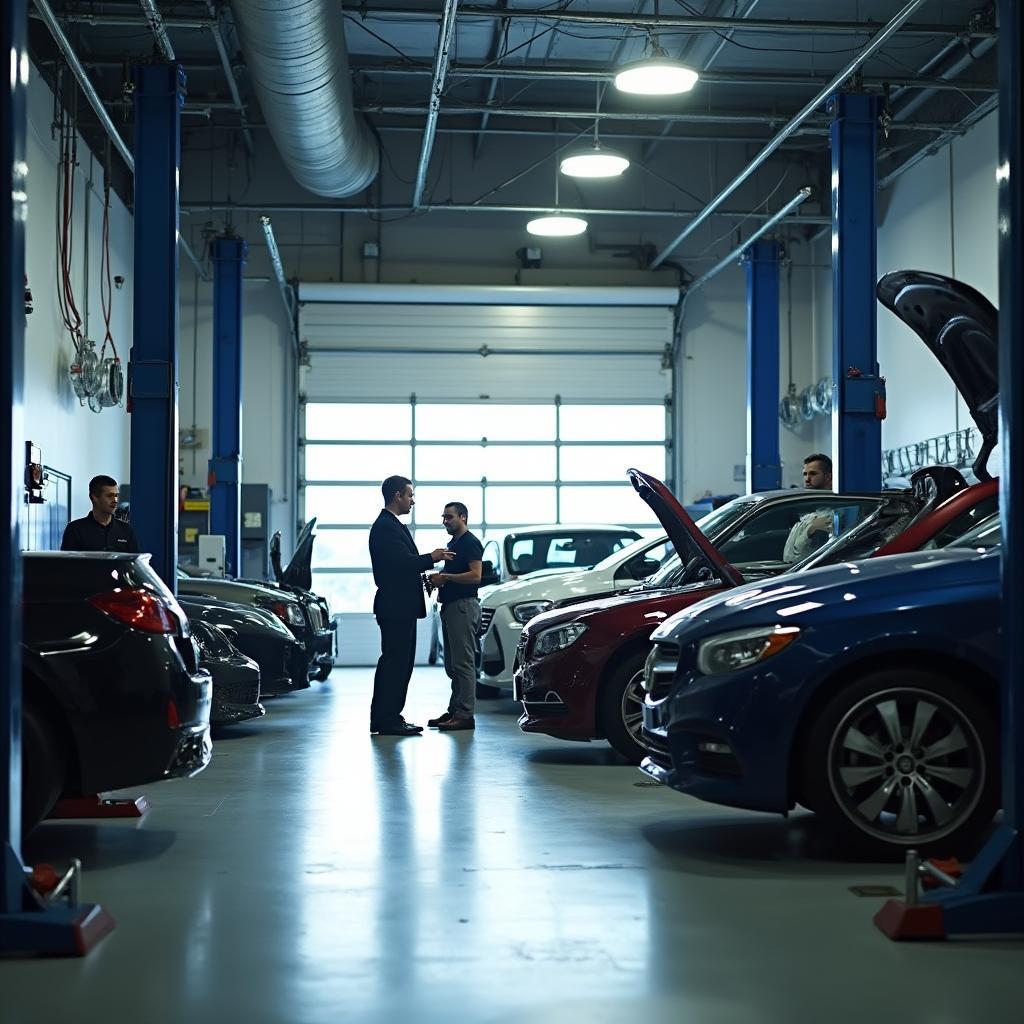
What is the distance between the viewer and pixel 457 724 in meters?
11.5

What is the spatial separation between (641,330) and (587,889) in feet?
63.0

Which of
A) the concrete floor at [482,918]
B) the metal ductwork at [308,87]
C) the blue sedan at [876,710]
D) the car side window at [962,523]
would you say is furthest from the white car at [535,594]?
the blue sedan at [876,710]

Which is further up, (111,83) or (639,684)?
(111,83)

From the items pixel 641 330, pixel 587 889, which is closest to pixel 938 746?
pixel 587 889

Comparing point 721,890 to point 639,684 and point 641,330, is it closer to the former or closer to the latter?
point 639,684

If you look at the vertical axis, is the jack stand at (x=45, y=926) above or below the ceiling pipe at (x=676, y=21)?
below

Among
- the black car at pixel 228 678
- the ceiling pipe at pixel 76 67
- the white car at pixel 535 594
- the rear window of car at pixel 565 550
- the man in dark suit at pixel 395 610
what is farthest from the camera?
the rear window of car at pixel 565 550

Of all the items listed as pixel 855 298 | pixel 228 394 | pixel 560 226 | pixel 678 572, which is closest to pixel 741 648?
pixel 678 572

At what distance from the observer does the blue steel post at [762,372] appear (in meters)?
19.0

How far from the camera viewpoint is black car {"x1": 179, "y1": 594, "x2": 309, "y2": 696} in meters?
11.3

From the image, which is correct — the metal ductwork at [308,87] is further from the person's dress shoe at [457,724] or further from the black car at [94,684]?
the black car at [94,684]

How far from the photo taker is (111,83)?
796 inches

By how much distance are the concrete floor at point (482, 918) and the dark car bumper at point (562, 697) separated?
1.96 ft

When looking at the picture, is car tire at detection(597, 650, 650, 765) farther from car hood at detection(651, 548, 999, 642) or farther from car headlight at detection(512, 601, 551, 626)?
car headlight at detection(512, 601, 551, 626)
